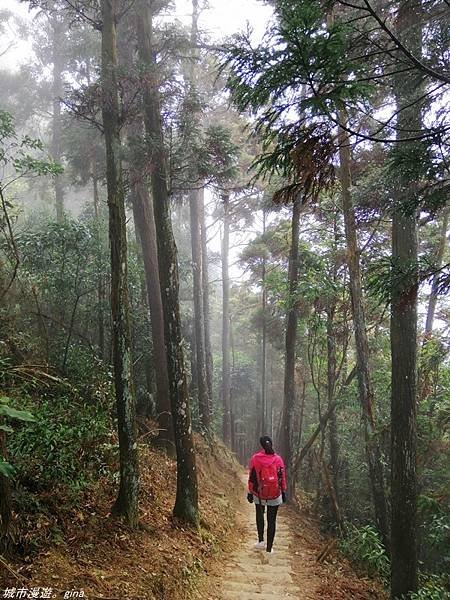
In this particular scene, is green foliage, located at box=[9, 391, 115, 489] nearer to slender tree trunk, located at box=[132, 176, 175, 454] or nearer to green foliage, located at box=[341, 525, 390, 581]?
slender tree trunk, located at box=[132, 176, 175, 454]

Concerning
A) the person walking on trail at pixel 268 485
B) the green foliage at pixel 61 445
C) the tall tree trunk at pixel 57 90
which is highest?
the tall tree trunk at pixel 57 90

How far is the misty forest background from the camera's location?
4.00 m

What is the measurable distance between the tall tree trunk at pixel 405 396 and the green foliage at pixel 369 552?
169 centimetres

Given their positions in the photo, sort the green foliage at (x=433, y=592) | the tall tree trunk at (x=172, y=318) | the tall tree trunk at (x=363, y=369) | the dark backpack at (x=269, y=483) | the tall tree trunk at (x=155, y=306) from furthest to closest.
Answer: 1. the tall tree trunk at (x=155, y=306)
2. the tall tree trunk at (x=363, y=369)
3. the dark backpack at (x=269, y=483)
4. the tall tree trunk at (x=172, y=318)
5. the green foliage at (x=433, y=592)

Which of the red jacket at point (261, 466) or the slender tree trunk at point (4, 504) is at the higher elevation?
the slender tree trunk at point (4, 504)

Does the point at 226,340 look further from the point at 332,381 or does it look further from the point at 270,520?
the point at 270,520

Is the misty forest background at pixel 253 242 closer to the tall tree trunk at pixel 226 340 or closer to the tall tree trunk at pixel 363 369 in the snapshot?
the tall tree trunk at pixel 363 369

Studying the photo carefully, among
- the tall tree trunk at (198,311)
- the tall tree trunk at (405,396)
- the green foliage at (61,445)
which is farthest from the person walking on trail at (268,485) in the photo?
the tall tree trunk at (198,311)

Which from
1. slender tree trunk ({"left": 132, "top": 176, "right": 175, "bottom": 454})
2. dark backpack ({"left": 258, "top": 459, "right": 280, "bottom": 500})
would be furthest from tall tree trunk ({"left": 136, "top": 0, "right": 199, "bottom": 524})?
slender tree trunk ({"left": 132, "top": 176, "right": 175, "bottom": 454})

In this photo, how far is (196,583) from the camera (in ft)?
17.8

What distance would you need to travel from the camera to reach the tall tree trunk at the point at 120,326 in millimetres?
5598

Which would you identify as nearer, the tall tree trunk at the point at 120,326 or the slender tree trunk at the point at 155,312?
the tall tree trunk at the point at 120,326

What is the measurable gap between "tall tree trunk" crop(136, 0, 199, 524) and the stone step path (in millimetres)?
1026

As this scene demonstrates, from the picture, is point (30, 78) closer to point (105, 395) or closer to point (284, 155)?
point (105, 395)
